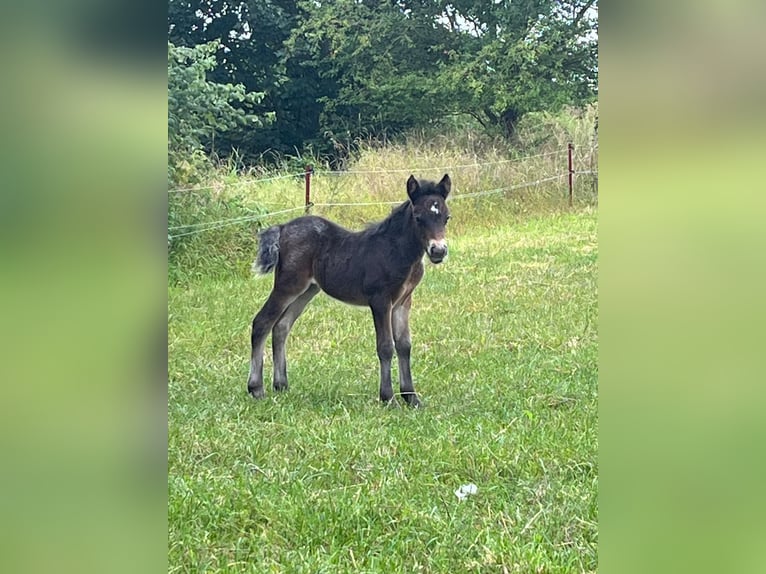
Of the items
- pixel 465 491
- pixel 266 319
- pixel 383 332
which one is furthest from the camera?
pixel 266 319

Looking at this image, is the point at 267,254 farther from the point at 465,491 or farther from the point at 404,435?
the point at 465,491

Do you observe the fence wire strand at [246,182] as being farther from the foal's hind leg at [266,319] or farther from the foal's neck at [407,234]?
the foal's neck at [407,234]

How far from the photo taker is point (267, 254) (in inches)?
171

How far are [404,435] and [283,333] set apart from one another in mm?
1412

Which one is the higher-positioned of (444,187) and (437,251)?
(444,187)

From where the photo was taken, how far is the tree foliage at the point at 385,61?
198 inches

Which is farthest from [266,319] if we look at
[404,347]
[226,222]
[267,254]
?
[226,222]

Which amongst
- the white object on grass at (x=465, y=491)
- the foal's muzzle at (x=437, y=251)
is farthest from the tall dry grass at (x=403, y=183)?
the white object on grass at (x=465, y=491)
